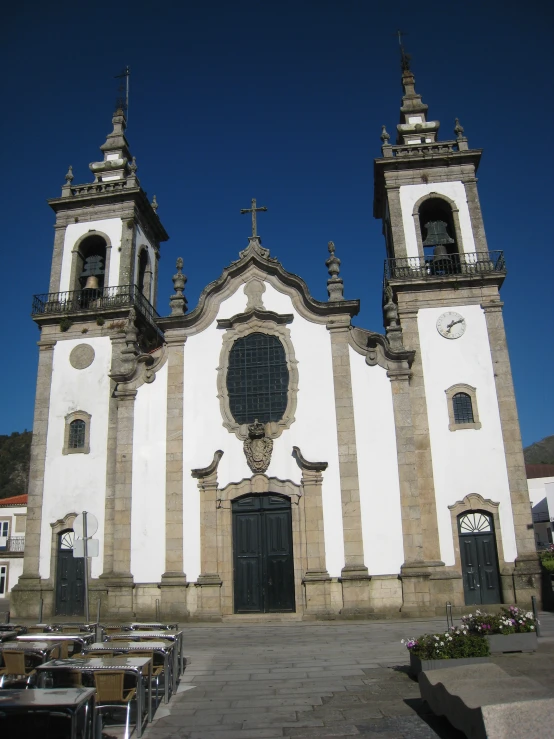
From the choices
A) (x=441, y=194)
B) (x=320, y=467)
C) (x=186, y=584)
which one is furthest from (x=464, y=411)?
(x=186, y=584)

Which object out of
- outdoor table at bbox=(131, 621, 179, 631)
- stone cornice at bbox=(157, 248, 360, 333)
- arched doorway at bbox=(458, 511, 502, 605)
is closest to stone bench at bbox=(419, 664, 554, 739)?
outdoor table at bbox=(131, 621, 179, 631)

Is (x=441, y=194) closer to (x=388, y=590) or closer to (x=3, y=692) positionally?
(x=388, y=590)

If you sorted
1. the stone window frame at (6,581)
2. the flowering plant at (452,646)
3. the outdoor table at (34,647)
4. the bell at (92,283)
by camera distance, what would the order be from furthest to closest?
the stone window frame at (6,581) → the bell at (92,283) → the flowering plant at (452,646) → the outdoor table at (34,647)

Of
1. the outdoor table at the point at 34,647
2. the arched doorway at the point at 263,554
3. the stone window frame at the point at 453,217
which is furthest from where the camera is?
the stone window frame at the point at 453,217

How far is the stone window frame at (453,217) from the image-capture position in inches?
826

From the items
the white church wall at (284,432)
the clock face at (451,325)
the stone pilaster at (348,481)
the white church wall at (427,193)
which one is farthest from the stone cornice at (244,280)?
the white church wall at (427,193)

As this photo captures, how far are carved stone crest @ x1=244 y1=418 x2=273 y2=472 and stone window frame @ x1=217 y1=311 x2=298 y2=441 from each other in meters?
0.24

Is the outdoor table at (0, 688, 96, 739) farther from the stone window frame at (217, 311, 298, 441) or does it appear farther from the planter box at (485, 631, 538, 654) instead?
the stone window frame at (217, 311, 298, 441)

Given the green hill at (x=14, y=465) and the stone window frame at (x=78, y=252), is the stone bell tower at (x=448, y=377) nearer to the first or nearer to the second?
the stone window frame at (x=78, y=252)

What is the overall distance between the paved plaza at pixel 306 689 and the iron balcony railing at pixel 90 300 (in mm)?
12047

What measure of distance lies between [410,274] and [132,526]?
38.5 ft

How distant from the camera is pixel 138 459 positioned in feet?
61.4

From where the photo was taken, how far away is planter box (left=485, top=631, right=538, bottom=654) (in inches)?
361

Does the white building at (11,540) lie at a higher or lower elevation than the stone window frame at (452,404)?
lower
